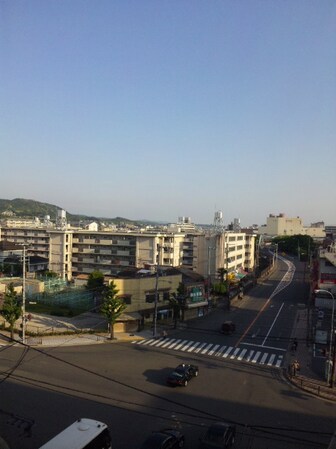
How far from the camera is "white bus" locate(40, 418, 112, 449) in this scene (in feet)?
38.9

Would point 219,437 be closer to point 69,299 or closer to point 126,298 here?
point 126,298

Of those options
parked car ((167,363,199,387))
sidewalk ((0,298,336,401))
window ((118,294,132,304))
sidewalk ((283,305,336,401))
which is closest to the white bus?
parked car ((167,363,199,387))

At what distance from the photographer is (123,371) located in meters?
22.4

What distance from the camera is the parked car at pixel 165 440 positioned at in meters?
13.1

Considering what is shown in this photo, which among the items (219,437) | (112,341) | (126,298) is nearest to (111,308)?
(112,341)

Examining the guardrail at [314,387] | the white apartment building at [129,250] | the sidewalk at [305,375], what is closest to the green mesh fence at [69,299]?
the white apartment building at [129,250]

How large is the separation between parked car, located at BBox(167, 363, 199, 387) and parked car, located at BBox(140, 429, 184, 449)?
6218mm

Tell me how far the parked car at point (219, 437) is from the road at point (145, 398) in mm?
590

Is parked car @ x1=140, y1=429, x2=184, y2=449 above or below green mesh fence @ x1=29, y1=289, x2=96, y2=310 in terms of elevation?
above

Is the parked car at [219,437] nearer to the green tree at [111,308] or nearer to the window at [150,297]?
the green tree at [111,308]

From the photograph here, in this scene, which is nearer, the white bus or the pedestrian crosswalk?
the white bus

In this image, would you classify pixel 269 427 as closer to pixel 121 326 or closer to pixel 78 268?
pixel 121 326

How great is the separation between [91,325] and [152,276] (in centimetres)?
774

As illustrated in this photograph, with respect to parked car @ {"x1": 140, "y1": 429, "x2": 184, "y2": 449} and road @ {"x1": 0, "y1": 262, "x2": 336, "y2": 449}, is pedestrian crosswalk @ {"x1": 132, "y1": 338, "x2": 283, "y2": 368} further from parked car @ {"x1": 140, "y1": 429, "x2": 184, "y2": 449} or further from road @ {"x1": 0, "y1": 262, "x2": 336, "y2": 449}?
parked car @ {"x1": 140, "y1": 429, "x2": 184, "y2": 449}
